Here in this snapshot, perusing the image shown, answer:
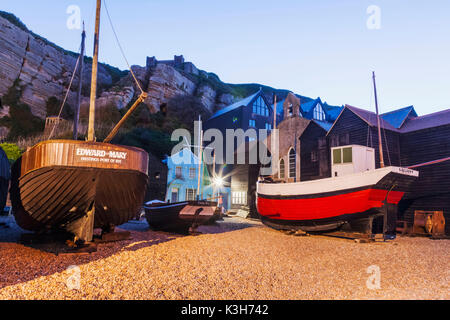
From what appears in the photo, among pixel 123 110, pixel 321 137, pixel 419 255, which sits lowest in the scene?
pixel 419 255

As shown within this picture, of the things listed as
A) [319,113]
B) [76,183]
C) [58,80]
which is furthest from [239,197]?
[58,80]

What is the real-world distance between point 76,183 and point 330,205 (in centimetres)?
908

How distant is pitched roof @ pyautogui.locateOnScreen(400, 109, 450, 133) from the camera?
14492 mm

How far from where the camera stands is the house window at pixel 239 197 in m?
23.9

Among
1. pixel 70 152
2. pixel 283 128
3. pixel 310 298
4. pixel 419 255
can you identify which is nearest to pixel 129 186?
pixel 70 152

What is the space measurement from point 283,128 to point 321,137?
391cm

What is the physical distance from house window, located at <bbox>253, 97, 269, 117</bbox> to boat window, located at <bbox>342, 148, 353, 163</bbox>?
87.3 ft

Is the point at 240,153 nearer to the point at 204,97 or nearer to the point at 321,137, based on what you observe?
the point at 321,137

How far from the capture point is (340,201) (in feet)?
33.5

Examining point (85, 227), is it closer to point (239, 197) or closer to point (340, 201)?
point (340, 201)

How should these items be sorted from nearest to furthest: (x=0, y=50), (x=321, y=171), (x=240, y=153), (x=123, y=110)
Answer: (x=321, y=171) → (x=240, y=153) → (x=0, y=50) → (x=123, y=110)

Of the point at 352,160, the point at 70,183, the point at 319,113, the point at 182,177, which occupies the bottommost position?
the point at 70,183

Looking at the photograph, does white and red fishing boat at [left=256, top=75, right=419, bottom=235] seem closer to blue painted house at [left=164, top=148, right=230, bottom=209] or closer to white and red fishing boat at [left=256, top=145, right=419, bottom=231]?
white and red fishing boat at [left=256, top=145, right=419, bottom=231]
